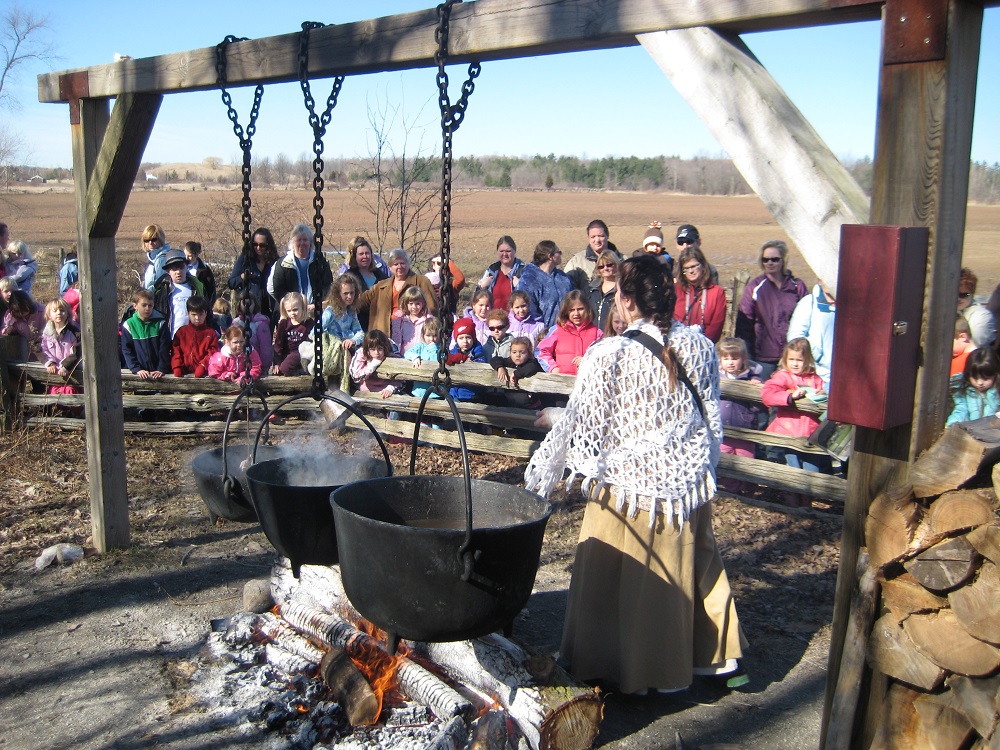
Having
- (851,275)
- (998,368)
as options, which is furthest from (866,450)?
(998,368)

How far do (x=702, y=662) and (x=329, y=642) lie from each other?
64.0 inches

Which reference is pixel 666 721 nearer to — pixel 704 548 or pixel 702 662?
pixel 702 662

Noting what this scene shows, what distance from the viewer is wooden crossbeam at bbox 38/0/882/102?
2.56 meters

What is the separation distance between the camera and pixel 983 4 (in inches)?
86.9

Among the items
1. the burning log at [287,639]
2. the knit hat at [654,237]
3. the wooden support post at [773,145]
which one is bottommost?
the burning log at [287,639]

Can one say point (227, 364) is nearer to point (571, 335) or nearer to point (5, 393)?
point (5, 393)

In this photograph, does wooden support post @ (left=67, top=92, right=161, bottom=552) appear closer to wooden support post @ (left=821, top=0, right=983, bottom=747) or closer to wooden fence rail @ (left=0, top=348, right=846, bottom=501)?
wooden fence rail @ (left=0, top=348, right=846, bottom=501)

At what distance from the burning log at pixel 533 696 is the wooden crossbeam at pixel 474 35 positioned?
2.25 m

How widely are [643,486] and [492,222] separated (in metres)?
35.9

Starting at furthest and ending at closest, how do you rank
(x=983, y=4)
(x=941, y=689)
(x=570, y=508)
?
(x=570, y=508) < (x=941, y=689) < (x=983, y=4)

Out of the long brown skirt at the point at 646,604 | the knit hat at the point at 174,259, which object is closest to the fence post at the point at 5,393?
the knit hat at the point at 174,259

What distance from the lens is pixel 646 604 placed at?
362 cm

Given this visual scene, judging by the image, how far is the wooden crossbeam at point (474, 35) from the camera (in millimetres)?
2562

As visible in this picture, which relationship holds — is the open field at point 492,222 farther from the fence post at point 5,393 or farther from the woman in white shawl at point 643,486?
the woman in white shawl at point 643,486
